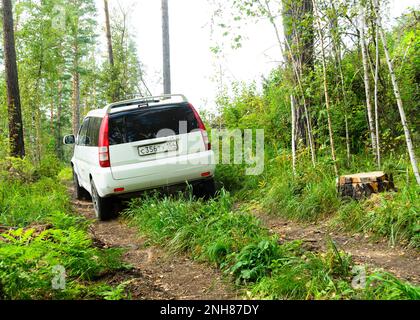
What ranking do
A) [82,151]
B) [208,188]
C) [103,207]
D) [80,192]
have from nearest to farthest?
[103,207] < [208,188] < [82,151] < [80,192]

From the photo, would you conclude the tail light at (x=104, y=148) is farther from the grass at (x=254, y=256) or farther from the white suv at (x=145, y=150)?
the grass at (x=254, y=256)

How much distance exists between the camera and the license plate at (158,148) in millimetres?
6676

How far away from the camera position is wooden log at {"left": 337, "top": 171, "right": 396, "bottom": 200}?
5363 mm

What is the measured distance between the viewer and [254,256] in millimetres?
3857

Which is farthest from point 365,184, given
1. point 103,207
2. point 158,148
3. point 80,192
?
point 80,192

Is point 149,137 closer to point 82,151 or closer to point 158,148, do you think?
point 158,148

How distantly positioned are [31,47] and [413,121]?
16.6 metres

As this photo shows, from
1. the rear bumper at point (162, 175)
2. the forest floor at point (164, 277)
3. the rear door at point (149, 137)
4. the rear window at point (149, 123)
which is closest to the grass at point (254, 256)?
the forest floor at point (164, 277)

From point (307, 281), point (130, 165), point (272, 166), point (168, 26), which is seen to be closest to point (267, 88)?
point (272, 166)

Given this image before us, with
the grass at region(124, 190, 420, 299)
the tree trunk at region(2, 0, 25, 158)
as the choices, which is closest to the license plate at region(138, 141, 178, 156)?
the grass at region(124, 190, 420, 299)

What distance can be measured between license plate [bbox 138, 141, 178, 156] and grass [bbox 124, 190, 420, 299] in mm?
960

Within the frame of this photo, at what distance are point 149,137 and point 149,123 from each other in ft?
0.81

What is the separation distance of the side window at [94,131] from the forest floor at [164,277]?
2038 millimetres
